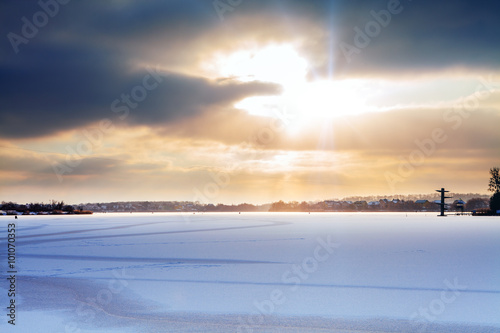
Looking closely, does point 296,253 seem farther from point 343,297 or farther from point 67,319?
point 67,319

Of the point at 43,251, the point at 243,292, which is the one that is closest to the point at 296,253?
the point at 243,292

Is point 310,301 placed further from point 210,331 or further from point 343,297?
point 210,331

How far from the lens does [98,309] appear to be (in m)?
11.0

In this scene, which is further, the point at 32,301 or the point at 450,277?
the point at 450,277

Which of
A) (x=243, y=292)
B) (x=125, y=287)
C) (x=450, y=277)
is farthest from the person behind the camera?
(x=450, y=277)

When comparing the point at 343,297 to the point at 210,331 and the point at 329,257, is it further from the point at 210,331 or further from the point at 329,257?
the point at 329,257

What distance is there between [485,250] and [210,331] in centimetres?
2057

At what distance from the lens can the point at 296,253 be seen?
22375mm

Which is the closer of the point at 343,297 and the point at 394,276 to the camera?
the point at 343,297

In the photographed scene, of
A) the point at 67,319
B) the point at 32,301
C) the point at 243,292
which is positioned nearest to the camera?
the point at 67,319

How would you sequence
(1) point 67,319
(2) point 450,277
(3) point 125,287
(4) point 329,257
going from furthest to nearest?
1. (4) point 329,257
2. (2) point 450,277
3. (3) point 125,287
4. (1) point 67,319

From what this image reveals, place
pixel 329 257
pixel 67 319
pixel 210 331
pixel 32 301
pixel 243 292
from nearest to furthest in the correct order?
1. pixel 210 331
2. pixel 67 319
3. pixel 32 301
4. pixel 243 292
5. pixel 329 257

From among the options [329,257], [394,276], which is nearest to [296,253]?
[329,257]

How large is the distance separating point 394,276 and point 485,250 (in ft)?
39.0
